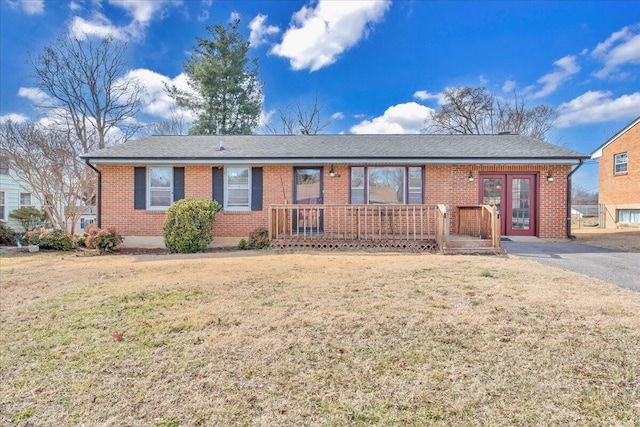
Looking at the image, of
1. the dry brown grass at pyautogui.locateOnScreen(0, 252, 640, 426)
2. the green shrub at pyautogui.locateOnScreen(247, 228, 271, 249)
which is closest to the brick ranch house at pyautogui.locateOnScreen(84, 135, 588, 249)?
the green shrub at pyautogui.locateOnScreen(247, 228, 271, 249)

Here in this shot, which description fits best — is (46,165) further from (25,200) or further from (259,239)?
(259,239)

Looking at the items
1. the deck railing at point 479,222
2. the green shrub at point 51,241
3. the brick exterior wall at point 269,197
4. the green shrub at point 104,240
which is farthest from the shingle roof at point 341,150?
the green shrub at point 51,241

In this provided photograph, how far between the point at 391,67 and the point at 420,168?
11.0 m

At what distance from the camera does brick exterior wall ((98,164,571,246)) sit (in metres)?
10.1

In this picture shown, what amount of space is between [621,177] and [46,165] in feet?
93.4

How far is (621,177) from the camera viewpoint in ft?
56.9

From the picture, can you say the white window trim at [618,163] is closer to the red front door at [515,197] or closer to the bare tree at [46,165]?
the red front door at [515,197]

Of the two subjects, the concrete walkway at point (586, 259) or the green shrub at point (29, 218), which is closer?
the concrete walkway at point (586, 259)

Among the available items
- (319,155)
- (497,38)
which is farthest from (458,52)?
(319,155)

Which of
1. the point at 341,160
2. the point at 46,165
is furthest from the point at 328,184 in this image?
the point at 46,165

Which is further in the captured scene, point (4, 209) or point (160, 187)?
point (4, 209)

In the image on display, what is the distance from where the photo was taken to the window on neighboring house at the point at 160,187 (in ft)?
33.7

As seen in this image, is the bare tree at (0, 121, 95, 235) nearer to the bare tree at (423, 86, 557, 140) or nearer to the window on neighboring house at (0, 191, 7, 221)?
the window on neighboring house at (0, 191, 7, 221)

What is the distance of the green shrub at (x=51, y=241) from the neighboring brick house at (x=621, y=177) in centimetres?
2553
